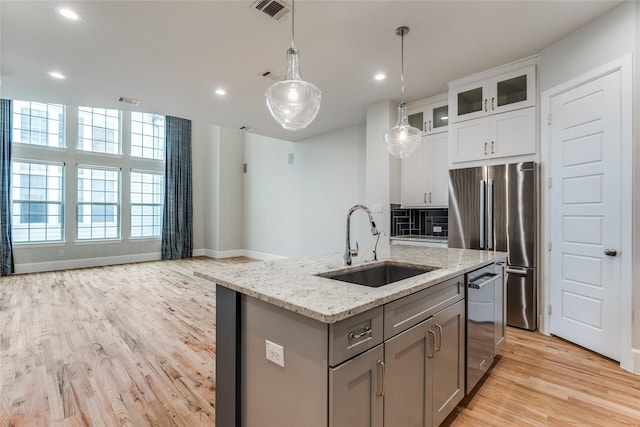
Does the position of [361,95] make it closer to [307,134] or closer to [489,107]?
[489,107]

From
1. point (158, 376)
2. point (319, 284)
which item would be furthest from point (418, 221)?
point (158, 376)

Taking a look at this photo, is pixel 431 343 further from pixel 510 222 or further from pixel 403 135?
pixel 510 222

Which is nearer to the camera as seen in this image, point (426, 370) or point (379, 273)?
point (426, 370)

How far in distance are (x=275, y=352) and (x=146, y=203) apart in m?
8.01

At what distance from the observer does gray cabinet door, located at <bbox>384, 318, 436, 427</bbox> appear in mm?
1325

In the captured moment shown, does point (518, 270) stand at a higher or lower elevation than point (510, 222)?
lower

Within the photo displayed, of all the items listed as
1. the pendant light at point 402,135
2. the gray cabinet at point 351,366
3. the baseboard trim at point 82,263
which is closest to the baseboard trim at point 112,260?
the baseboard trim at point 82,263

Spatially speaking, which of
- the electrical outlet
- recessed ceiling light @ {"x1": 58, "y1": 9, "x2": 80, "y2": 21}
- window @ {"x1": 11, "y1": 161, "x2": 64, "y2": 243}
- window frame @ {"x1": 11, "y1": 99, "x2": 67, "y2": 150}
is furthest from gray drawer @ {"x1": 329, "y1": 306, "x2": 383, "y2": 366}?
window @ {"x1": 11, "y1": 161, "x2": 64, "y2": 243}

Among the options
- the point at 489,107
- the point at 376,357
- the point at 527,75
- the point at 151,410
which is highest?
the point at 527,75

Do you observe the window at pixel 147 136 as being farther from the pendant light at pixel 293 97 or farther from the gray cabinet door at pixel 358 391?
the gray cabinet door at pixel 358 391

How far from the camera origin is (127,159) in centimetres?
754

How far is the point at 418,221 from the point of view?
15.4ft

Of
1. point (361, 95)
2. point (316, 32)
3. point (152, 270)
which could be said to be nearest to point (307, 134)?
point (361, 95)

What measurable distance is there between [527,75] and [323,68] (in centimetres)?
223
